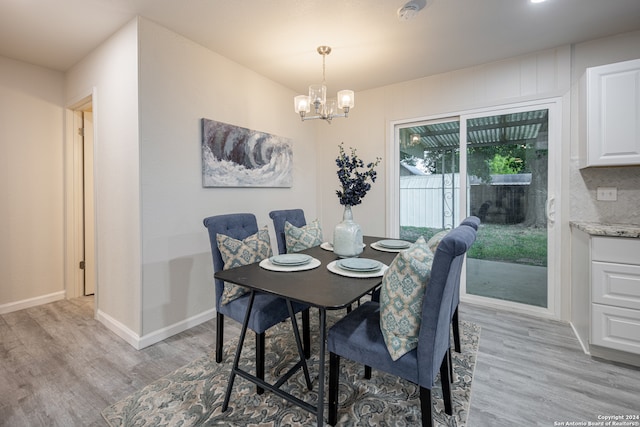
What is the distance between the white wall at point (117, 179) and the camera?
2.31 meters

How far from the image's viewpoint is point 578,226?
2.41 meters

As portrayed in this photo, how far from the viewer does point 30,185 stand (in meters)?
3.07

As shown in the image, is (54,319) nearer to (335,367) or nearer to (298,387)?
(298,387)

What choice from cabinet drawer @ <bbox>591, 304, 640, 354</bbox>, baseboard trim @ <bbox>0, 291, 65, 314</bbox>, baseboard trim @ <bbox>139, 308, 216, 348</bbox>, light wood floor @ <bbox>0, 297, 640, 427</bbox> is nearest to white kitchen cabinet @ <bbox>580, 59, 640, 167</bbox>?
cabinet drawer @ <bbox>591, 304, 640, 354</bbox>

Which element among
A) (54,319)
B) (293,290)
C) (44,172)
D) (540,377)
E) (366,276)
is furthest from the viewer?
(44,172)

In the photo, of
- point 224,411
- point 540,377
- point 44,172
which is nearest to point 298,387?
point 224,411

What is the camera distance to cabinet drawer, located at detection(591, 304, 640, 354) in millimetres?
2010

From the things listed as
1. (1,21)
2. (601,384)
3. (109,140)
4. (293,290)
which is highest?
(1,21)

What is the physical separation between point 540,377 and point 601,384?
34 centimetres

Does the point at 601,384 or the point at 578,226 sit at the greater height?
the point at 578,226

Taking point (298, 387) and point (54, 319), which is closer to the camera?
point (298, 387)

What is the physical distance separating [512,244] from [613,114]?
4.54 ft

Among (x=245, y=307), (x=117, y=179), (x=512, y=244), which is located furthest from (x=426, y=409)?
(x=117, y=179)

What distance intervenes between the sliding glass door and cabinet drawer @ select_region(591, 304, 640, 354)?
732mm
